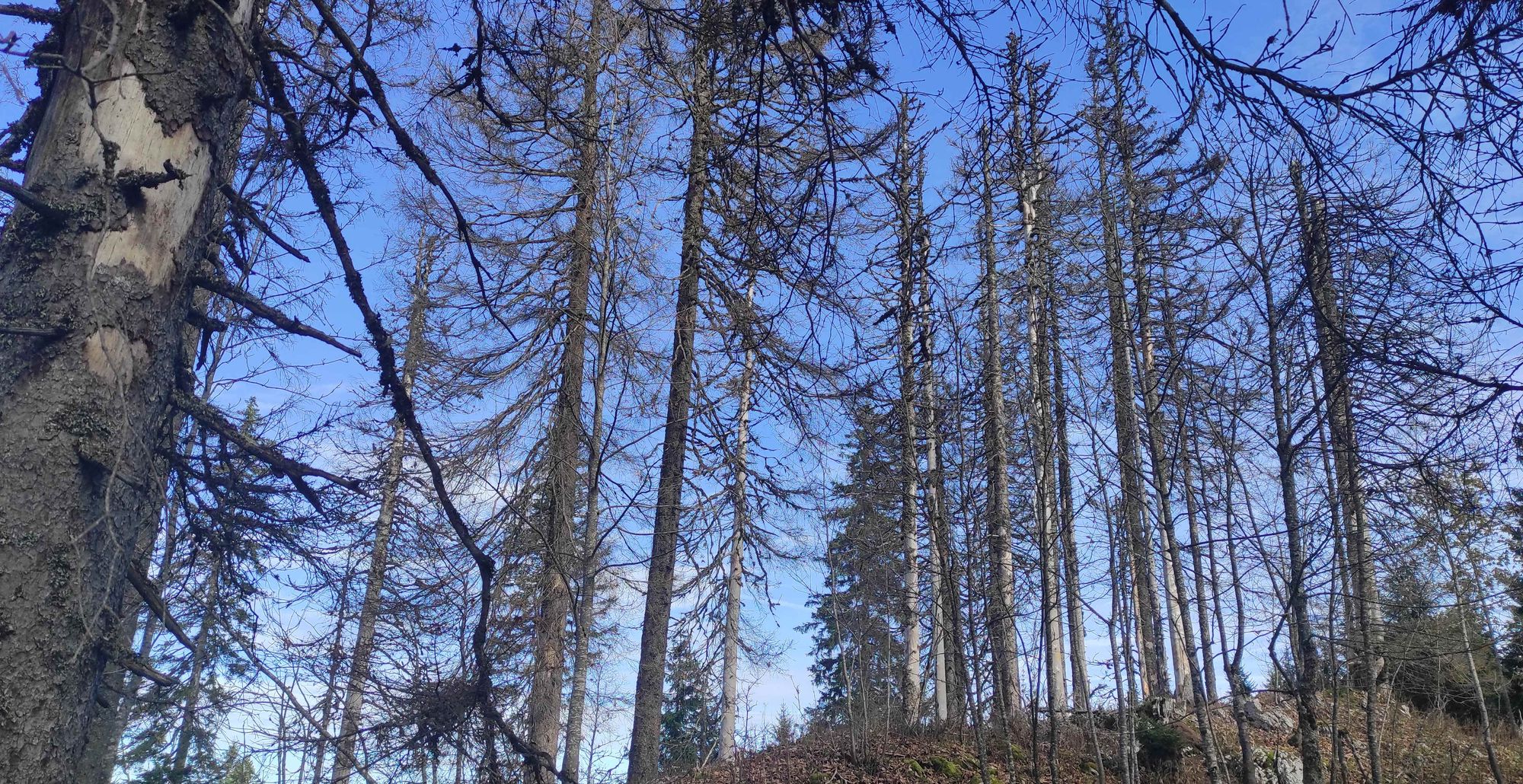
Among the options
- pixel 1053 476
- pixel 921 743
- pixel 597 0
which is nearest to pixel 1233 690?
pixel 1053 476

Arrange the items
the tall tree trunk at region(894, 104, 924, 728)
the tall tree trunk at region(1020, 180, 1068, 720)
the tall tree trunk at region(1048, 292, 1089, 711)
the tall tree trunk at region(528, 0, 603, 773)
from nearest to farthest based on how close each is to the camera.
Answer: the tall tree trunk at region(894, 104, 924, 728) < the tall tree trunk at region(1020, 180, 1068, 720) < the tall tree trunk at region(1048, 292, 1089, 711) < the tall tree trunk at region(528, 0, 603, 773)

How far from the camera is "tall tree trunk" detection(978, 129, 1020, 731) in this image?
6184mm

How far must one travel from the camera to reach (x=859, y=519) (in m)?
12.6

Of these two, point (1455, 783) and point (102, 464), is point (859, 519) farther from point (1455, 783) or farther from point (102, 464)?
point (102, 464)

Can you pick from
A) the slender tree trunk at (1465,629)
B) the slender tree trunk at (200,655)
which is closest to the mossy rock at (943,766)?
the slender tree trunk at (1465,629)

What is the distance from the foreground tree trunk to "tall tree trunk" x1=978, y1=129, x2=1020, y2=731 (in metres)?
2.35

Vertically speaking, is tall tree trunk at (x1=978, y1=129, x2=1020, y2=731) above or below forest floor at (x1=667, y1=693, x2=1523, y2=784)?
above

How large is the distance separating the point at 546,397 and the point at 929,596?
263 inches

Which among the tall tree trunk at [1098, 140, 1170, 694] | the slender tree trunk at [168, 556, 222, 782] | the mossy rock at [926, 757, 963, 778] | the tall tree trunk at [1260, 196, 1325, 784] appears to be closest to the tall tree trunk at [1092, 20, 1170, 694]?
the tall tree trunk at [1098, 140, 1170, 694]

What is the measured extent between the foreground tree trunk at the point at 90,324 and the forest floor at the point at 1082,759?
758 cm

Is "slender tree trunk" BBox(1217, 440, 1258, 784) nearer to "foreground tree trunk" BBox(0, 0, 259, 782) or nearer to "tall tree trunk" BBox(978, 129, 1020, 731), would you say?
"tall tree trunk" BBox(978, 129, 1020, 731)

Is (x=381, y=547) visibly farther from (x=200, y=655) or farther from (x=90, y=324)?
(x=90, y=324)

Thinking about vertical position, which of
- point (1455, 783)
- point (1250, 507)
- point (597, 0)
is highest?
point (597, 0)

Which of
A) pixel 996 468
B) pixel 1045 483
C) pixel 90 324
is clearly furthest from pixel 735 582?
pixel 90 324
